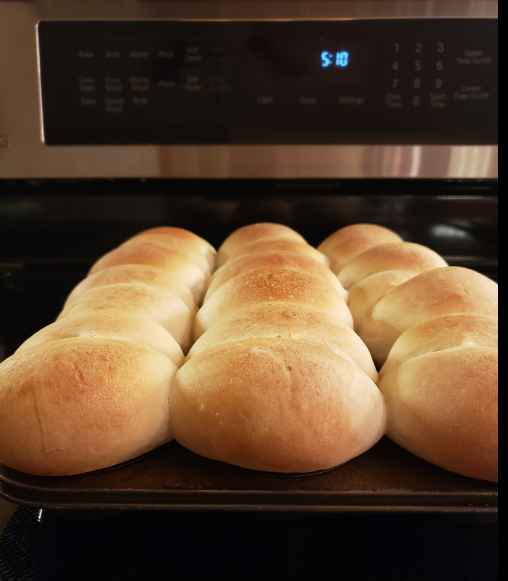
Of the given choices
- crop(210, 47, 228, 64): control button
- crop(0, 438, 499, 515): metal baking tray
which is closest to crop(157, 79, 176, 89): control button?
crop(210, 47, 228, 64): control button

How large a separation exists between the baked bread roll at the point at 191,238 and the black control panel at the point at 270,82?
215 mm

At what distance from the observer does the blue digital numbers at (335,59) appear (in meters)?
1.01

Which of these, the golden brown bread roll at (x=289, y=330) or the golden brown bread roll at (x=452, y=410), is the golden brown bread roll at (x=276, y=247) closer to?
the golden brown bread roll at (x=289, y=330)

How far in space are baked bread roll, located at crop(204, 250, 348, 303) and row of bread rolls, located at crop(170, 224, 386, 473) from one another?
193 mm

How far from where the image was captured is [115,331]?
24.7 inches

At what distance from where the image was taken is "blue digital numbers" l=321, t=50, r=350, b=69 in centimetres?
101

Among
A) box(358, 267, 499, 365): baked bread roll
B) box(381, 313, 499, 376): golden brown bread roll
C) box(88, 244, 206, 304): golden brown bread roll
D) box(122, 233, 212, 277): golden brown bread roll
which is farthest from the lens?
box(122, 233, 212, 277): golden brown bread roll

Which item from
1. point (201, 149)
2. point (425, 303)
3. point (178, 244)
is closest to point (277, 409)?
point (425, 303)

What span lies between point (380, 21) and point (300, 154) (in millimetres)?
331

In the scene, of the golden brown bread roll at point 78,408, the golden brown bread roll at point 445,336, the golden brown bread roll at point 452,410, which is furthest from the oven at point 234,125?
the golden brown bread roll at point 452,410

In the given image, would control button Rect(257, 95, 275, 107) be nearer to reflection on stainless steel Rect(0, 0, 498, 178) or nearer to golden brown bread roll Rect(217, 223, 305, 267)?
reflection on stainless steel Rect(0, 0, 498, 178)

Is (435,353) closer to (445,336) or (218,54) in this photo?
(445,336)

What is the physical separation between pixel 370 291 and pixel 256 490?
498 millimetres

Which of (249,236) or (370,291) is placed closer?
(370,291)
